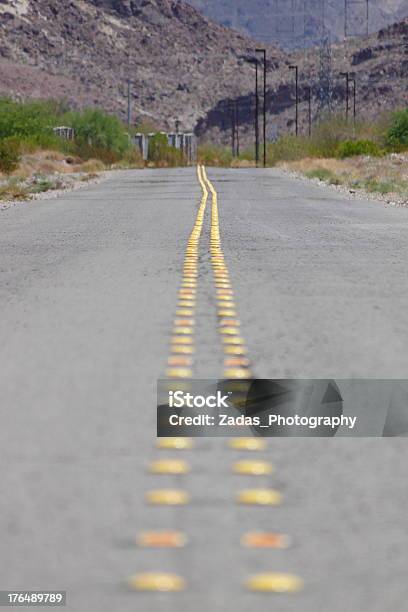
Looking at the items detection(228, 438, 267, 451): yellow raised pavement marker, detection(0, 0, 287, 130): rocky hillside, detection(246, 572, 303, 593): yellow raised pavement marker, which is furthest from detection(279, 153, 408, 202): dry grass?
detection(0, 0, 287, 130): rocky hillside

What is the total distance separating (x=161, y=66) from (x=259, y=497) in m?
174

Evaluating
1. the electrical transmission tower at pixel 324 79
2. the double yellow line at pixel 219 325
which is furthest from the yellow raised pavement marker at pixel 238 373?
the electrical transmission tower at pixel 324 79

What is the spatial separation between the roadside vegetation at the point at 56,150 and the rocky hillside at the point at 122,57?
30501 mm

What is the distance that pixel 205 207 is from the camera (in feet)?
90.7

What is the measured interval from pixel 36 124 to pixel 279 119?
85.4 m

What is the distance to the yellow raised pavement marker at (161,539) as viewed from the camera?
4285mm

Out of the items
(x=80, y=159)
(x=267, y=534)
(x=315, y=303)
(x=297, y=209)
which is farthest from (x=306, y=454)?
(x=80, y=159)

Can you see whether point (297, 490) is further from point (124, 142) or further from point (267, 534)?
point (124, 142)

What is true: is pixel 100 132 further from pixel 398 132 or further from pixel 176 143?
pixel 398 132

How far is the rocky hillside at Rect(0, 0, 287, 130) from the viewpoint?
153 meters

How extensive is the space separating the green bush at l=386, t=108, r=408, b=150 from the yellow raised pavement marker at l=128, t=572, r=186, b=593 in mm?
80459

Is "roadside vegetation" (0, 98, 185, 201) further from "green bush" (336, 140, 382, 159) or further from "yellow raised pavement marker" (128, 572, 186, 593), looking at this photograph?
Result: "yellow raised pavement marker" (128, 572, 186, 593)

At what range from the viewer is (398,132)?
85.5m

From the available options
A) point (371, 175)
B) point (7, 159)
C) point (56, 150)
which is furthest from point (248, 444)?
point (56, 150)
